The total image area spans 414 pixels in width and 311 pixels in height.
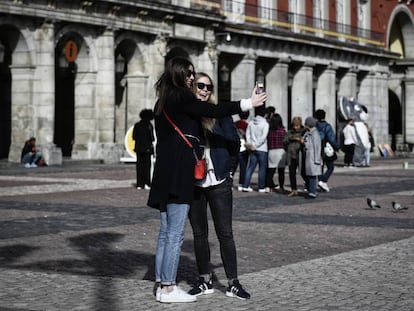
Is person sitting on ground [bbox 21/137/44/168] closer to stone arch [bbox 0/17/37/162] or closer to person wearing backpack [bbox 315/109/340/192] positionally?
stone arch [bbox 0/17/37/162]

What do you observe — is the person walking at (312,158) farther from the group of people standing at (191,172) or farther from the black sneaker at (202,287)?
the black sneaker at (202,287)

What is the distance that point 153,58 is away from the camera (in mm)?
36469

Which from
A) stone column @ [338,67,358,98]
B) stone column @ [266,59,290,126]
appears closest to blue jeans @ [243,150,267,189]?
stone column @ [266,59,290,126]

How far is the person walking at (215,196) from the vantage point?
8203mm

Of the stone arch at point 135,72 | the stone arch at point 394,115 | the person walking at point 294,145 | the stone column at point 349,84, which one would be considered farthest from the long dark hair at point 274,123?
the stone arch at point 394,115

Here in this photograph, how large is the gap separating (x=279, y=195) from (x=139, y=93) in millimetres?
16804

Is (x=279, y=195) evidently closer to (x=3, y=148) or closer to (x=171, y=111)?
(x=171, y=111)

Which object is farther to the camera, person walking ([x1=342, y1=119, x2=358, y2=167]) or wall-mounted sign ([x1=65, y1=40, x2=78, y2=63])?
person walking ([x1=342, y1=119, x2=358, y2=167])

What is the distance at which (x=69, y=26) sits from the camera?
107 ft

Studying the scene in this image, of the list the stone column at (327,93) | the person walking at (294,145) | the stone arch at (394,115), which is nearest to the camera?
the person walking at (294,145)

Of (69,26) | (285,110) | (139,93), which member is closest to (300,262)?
(69,26)

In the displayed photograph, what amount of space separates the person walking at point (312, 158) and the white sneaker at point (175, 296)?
11340mm

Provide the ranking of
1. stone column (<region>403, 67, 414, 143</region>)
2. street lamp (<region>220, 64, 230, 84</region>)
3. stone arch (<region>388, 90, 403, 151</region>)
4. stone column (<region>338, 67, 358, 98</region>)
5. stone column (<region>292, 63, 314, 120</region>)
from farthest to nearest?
1. stone arch (<region>388, 90, 403, 151</region>)
2. stone column (<region>403, 67, 414, 143</region>)
3. stone column (<region>338, 67, 358, 98</region>)
4. stone column (<region>292, 63, 314, 120</region>)
5. street lamp (<region>220, 64, 230, 84</region>)

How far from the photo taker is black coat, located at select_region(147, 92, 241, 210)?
7922 mm
